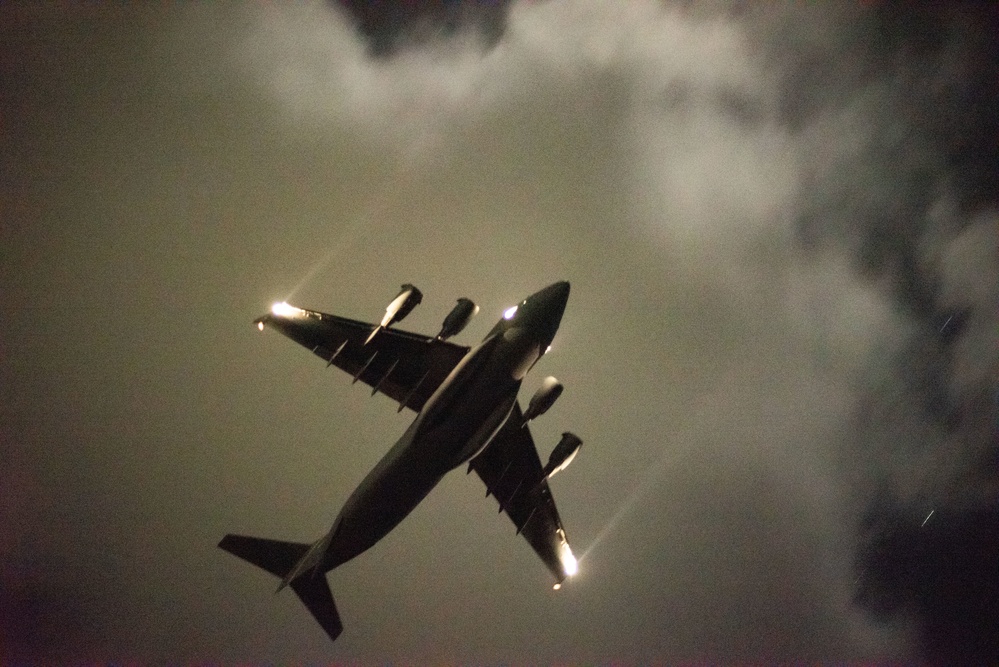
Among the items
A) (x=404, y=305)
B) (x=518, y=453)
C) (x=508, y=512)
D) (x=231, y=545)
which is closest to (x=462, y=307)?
(x=404, y=305)

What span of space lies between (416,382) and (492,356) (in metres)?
6.91

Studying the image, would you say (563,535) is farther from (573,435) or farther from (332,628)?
(332,628)

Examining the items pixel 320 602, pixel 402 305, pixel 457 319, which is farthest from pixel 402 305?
pixel 320 602

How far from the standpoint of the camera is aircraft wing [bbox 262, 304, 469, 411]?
30422 mm

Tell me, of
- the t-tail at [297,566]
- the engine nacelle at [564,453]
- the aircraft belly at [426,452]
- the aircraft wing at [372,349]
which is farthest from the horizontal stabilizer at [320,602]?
the engine nacelle at [564,453]

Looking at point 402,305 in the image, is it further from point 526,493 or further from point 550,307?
point 526,493

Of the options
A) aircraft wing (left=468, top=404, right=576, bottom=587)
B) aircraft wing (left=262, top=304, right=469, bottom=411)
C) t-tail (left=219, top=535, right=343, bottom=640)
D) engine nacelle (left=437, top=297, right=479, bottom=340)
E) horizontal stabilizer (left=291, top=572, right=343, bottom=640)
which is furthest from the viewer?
aircraft wing (left=468, top=404, right=576, bottom=587)

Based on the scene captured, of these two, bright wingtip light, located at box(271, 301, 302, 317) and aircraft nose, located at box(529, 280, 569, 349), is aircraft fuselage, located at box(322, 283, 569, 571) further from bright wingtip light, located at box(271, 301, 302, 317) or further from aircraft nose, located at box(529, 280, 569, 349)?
bright wingtip light, located at box(271, 301, 302, 317)

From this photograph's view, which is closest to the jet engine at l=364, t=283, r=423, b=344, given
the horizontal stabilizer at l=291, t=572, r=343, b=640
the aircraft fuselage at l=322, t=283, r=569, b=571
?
the aircraft fuselage at l=322, t=283, r=569, b=571

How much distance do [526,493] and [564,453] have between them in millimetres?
4848

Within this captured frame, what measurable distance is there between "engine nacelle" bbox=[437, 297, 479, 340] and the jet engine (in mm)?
1517

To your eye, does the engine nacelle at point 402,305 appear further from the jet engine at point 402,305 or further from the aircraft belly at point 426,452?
the aircraft belly at point 426,452

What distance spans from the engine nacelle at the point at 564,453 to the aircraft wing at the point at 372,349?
656 cm

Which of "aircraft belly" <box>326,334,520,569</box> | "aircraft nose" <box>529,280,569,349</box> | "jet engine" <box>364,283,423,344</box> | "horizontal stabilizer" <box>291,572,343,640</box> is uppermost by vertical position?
"aircraft nose" <box>529,280,569,349</box>
